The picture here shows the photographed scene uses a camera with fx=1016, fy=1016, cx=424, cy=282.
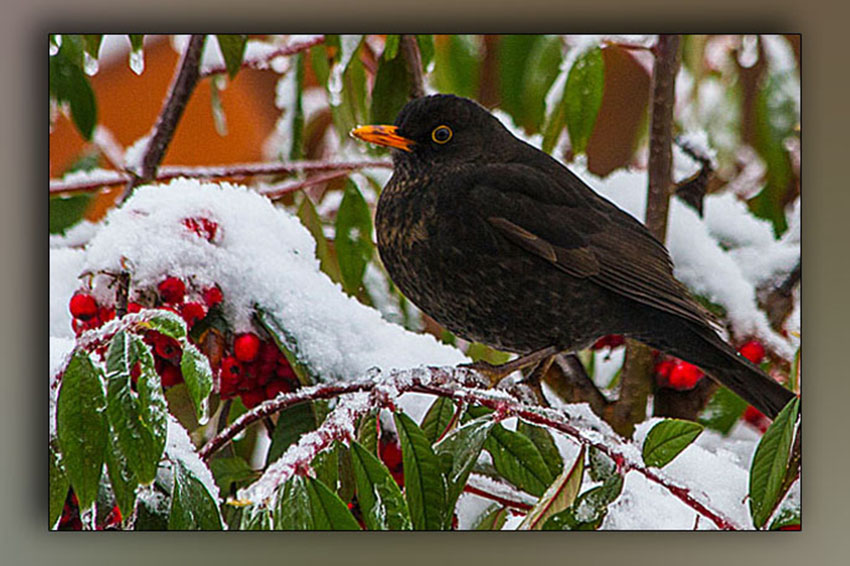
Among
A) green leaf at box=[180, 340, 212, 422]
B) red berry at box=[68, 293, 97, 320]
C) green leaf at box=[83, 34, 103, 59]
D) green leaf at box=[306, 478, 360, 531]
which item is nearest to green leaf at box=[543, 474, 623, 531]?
green leaf at box=[306, 478, 360, 531]

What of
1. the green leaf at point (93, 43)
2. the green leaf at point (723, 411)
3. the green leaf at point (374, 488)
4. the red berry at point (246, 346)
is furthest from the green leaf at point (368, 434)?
the green leaf at point (93, 43)

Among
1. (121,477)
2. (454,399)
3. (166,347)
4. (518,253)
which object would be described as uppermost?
(518,253)

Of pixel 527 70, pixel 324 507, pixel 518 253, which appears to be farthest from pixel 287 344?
pixel 527 70

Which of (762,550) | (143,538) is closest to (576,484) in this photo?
(762,550)

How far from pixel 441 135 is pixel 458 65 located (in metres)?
0.14

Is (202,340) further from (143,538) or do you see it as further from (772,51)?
(772,51)

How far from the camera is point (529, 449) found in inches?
64.7

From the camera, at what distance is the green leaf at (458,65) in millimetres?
1758

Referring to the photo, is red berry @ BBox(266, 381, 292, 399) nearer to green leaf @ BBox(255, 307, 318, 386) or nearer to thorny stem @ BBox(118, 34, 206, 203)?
green leaf @ BBox(255, 307, 318, 386)

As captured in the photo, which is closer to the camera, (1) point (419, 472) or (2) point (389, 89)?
(1) point (419, 472)

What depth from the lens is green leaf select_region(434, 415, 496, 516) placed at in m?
1.57

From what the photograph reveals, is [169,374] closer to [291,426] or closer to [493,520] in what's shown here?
[291,426]

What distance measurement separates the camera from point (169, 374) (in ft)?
5.53
